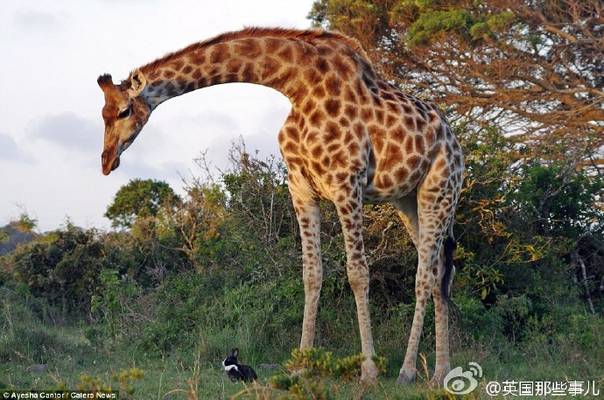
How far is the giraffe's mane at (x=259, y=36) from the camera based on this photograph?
286 inches

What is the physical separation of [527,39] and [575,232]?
5228mm

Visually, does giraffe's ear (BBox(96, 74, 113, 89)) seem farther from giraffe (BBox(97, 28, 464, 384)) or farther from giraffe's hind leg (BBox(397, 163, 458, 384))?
giraffe's hind leg (BBox(397, 163, 458, 384))

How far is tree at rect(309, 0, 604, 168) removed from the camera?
50.0 ft

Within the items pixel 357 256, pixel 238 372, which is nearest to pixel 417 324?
pixel 357 256

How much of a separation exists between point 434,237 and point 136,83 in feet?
9.72

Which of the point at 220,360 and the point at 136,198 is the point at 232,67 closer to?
the point at 220,360

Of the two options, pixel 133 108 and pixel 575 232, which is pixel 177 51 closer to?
pixel 133 108

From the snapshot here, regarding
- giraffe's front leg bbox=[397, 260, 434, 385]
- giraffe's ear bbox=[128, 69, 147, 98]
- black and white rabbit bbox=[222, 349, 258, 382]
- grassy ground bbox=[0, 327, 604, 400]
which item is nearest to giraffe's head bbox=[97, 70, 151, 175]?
giraffe's ear bbox=[128, 69, 147, 98]

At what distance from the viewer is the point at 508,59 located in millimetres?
15766

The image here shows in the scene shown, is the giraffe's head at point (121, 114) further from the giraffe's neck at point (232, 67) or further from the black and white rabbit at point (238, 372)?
the black and white rabbit at point (238, 372)

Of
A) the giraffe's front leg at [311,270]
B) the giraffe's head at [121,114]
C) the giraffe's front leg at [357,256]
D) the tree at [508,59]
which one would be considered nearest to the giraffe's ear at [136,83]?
the giraffe's head at [121,114]

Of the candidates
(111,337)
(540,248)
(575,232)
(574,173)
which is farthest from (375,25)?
(111,337)

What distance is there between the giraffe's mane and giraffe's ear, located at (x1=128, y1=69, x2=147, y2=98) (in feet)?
0.52

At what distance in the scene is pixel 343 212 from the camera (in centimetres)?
703
